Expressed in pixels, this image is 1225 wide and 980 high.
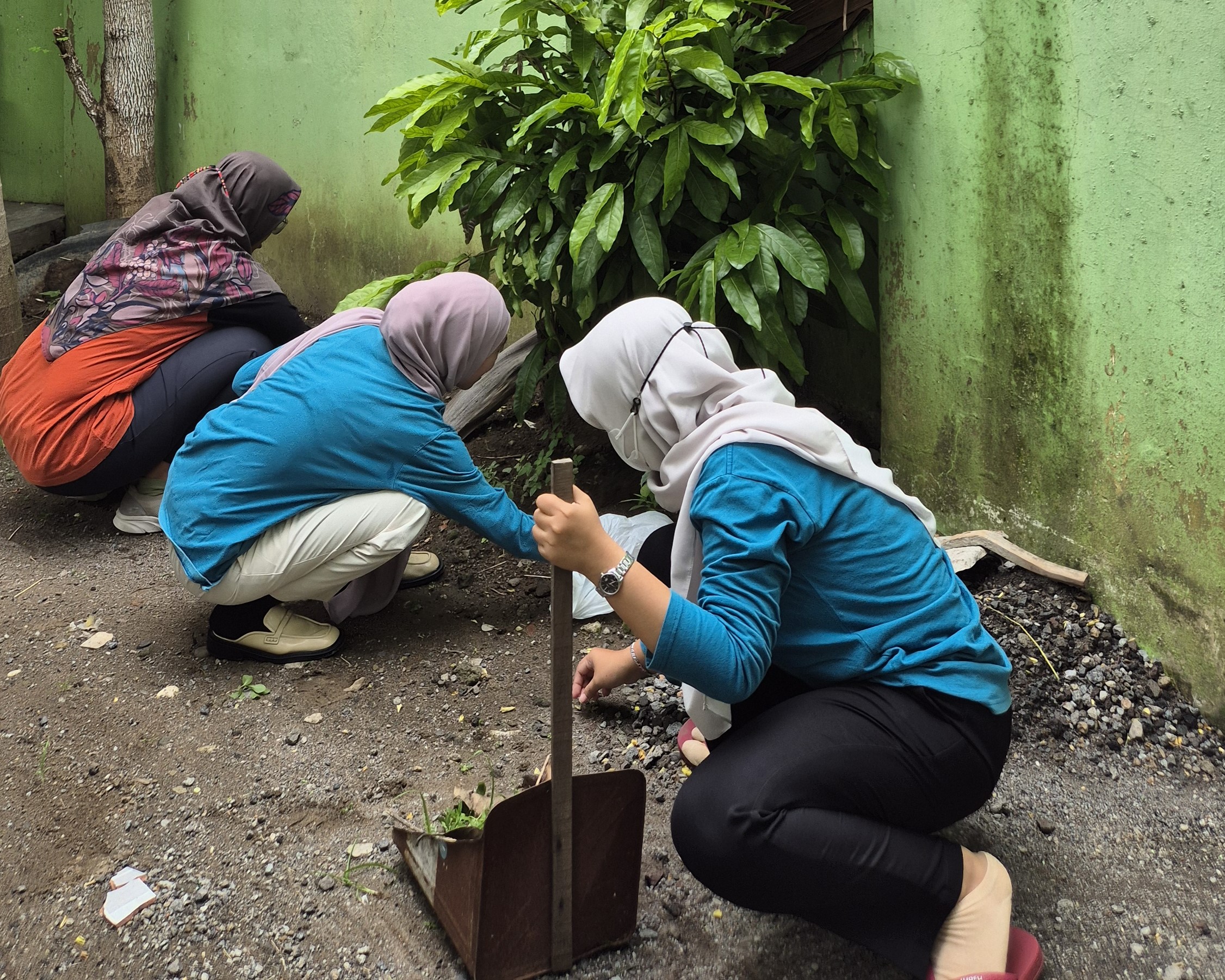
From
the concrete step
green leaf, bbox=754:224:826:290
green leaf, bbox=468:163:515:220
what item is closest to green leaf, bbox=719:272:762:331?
green leaf, bbox=754:224:826:290

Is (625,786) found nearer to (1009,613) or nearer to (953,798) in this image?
(953,798)

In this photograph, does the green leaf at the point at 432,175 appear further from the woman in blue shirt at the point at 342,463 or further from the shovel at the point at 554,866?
the shovel at the point at 554,866

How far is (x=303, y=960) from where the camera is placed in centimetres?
193

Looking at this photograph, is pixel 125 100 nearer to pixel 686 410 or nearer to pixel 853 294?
pixel 853 294

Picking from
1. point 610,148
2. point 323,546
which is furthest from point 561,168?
point 323,546

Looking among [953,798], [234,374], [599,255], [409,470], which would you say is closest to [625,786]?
[953,798]

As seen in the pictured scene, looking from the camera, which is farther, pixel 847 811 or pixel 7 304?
pixel 7 304

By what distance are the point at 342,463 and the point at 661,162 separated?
3.99 ft

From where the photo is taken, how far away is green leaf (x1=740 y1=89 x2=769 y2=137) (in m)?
2.96

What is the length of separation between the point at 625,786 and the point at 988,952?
2.04 ft

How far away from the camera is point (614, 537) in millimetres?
3096

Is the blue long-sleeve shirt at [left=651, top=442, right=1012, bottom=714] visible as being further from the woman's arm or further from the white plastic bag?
the white plastic bag

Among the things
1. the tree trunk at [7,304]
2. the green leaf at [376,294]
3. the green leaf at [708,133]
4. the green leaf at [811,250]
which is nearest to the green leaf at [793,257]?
the green leaf at [811,250]

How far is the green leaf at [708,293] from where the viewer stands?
297 cm
